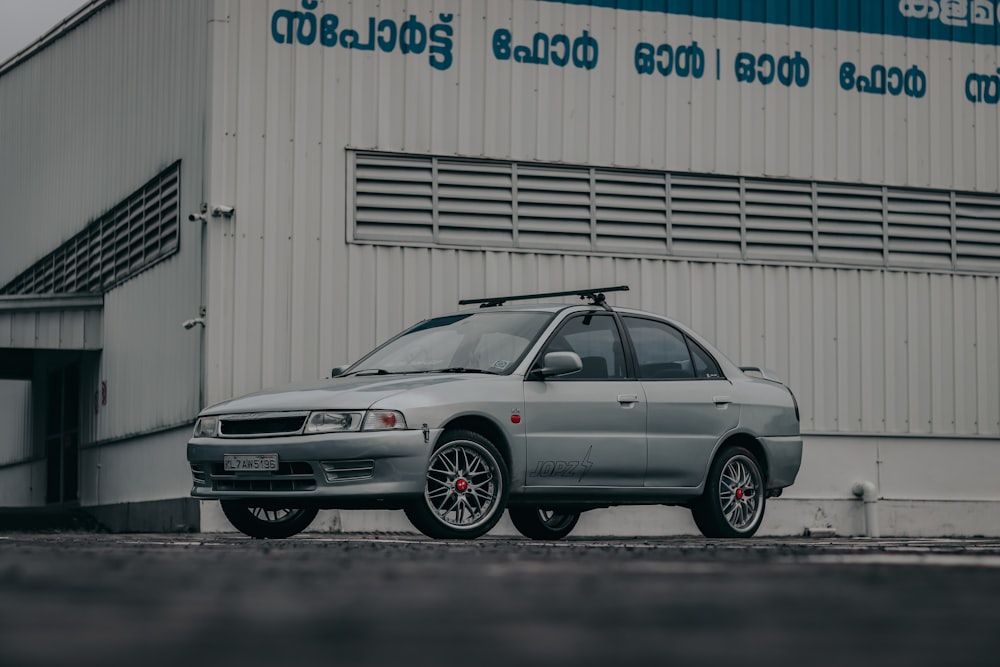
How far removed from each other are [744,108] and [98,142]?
339 inches

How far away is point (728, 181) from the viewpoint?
19094 mm

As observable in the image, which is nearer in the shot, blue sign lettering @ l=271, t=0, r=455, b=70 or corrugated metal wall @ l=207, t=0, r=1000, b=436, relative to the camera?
corrugated metal wall @ l=207, t=0, r=1000, b=436

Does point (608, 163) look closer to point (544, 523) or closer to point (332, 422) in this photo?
point (544, 523)

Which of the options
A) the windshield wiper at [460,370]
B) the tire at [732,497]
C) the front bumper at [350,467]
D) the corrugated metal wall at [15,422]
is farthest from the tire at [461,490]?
the corrugated metal wall at [15,422]

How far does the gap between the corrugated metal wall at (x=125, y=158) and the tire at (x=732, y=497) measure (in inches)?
244

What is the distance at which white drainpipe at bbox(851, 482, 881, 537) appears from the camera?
1888 cm

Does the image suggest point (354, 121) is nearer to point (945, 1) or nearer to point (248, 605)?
point (945, 1)

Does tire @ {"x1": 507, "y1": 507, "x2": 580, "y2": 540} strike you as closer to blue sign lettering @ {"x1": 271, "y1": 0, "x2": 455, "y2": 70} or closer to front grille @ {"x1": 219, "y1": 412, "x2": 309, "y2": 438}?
front grille @ {"x1": 219, "y1": 412, "x2": 309, "y2": 438}

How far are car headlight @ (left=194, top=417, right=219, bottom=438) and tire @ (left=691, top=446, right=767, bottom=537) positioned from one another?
349cm

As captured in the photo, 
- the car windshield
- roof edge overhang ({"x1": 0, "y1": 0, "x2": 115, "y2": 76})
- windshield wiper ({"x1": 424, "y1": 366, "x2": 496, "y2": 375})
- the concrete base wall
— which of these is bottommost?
the concrete base wall

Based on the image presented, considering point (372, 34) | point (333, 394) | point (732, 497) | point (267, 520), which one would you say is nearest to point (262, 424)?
point (333, 394)

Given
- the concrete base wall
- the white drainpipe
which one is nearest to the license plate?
the white drainpipe

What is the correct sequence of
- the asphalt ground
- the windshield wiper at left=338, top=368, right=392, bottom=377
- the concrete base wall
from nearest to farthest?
the asphalt ground, the windshield wiper at left=338, top=368, right=392, bottom=377, the concrete base wall

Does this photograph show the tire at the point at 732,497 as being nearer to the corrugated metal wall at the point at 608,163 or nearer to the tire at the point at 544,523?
the tire at the point at 544,523
